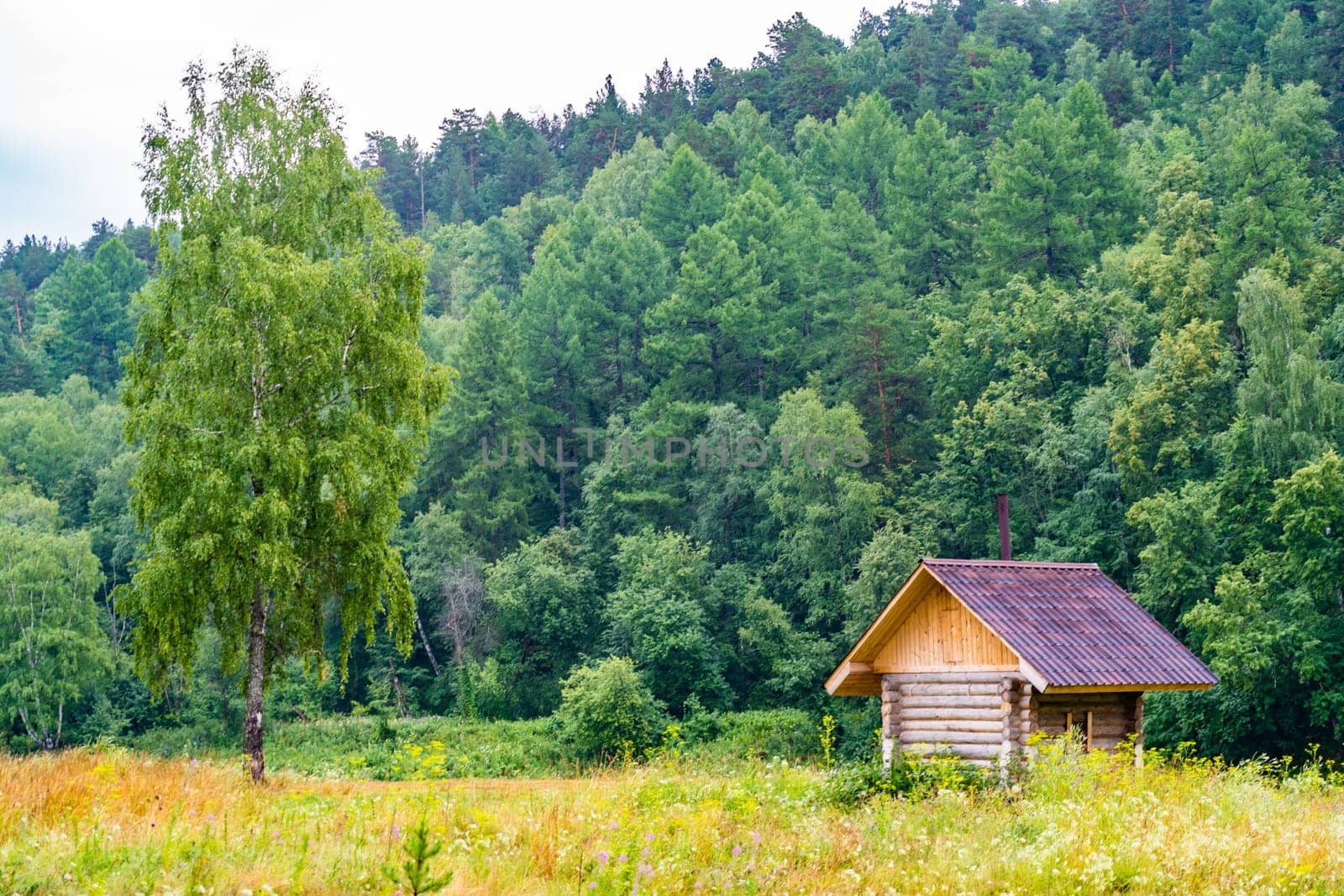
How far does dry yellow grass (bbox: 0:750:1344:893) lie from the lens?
29.6ft

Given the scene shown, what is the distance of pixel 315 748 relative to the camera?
4828 centimetres

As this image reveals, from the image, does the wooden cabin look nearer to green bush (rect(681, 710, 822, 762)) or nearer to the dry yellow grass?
the dry yellow grass

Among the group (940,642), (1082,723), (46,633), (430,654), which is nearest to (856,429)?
(430,654)

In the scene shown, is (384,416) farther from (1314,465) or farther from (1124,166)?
(1124,166)

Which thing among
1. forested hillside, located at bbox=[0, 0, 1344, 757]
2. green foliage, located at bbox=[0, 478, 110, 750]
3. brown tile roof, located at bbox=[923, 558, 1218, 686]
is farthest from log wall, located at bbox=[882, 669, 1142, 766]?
green foliage, located at bbox=[0, 478, 110, 750]

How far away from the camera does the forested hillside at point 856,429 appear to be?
41406 millimetres

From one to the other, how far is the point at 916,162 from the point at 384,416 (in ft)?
169

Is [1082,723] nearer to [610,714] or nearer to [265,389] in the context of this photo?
[265,389]

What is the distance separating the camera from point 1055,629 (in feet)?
66.5

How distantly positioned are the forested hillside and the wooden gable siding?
59.8 feet

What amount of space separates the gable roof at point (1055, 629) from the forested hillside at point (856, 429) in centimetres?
1698

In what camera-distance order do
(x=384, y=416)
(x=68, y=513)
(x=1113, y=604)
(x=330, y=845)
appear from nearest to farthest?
(x=330, y=845) < (x=1113, y=604) < (x=384, y=416) < (x=68, y=513)

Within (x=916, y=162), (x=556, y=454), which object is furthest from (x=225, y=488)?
(x=916, y=162)

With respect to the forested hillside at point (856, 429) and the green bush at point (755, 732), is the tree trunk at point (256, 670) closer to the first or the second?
the forested hillside at point (856, 429)
